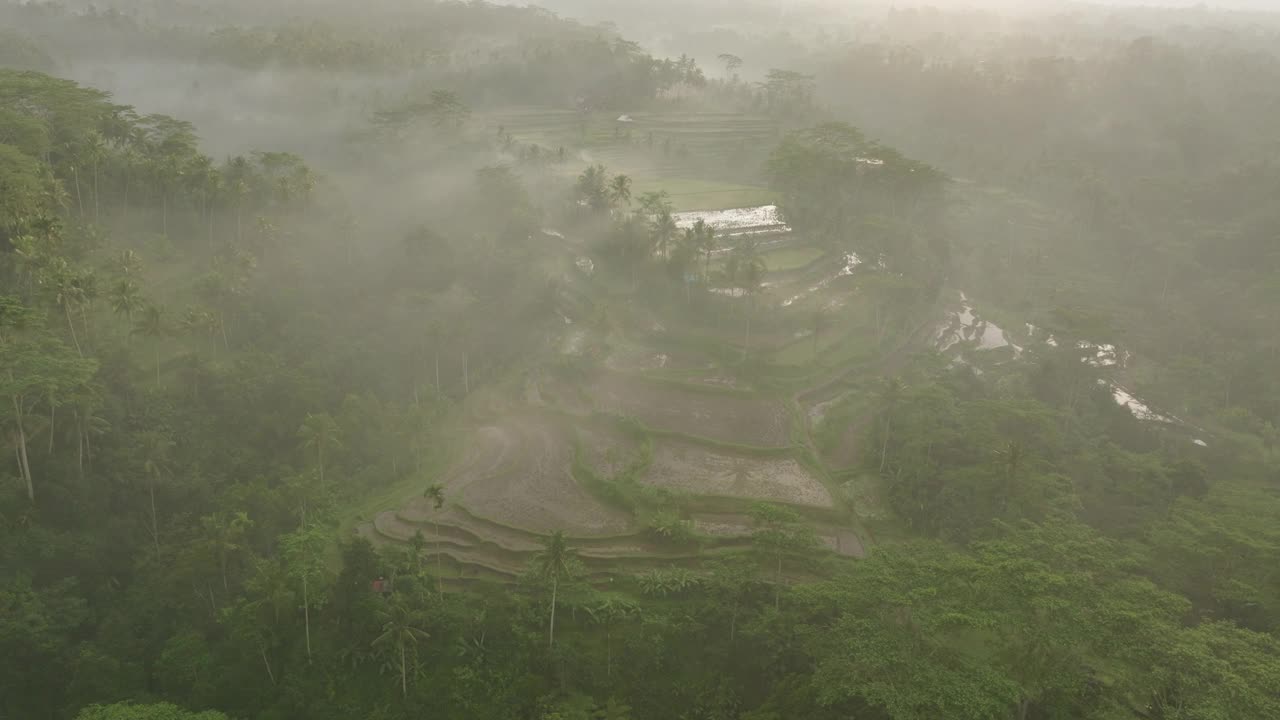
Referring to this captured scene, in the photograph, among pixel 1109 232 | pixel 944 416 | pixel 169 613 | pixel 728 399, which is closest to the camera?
pixel 169 613

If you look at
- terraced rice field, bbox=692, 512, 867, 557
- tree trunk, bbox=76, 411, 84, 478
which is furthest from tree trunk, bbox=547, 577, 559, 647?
tree trunk, bbox=76, 411, 84, 478

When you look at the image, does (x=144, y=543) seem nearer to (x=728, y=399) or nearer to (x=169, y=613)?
(x=169, y=613)

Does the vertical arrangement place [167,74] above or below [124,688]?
above

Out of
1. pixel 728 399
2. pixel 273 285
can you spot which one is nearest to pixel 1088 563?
pixel 728 399

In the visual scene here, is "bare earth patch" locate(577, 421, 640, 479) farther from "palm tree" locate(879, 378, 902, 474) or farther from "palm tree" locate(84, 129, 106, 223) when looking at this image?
"palm tree" locate(84, 129, 106, 223)

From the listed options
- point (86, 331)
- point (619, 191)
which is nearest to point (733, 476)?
point (619, 191)

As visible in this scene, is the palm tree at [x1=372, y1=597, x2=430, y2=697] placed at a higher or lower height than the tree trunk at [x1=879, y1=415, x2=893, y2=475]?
lower

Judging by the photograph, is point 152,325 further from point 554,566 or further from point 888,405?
point 888,405

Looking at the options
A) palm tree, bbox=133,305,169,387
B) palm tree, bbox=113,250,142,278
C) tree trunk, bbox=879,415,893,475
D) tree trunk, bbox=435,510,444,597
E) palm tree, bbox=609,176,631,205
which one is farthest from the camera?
palm tree, bbox=609,176,631,205
